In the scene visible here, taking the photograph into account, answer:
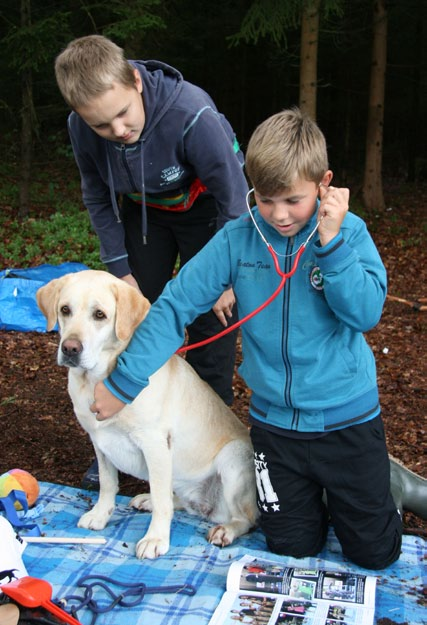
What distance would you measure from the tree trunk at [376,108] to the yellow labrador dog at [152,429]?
37.4ft

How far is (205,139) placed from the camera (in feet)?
10.7

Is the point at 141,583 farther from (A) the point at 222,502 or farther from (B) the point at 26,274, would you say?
(B) the point at 26,274

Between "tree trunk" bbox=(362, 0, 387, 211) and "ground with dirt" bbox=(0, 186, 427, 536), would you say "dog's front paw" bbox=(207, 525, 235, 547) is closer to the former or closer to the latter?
"ground with dirt" bbox=(0, 186, 427, 536)

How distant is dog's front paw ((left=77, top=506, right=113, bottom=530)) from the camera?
10.7 ft

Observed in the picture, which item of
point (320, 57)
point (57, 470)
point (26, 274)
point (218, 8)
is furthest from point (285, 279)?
point (320, 57)

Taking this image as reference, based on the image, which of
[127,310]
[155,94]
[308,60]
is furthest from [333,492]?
[308,60]

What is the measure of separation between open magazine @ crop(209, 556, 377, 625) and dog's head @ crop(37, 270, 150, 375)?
1047mm

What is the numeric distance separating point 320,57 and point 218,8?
133 inches

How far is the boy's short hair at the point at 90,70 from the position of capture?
9.30ft

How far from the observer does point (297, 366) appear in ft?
9.42

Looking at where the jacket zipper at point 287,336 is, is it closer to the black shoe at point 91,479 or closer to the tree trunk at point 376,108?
the black shoe at point 91,479

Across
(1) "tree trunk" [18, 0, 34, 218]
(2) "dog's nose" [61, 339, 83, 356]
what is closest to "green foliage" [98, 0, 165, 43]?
(1) "tree trunk" [18, 0, 34, 218]

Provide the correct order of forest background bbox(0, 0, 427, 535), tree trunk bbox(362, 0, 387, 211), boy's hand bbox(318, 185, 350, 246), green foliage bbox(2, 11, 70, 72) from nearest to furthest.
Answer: boy's hand bbox(318, 185, 350, 246) < forest background bbox(0, 0, 427, 535) < green foliage bbox(2, 11, 70, 72) < tree trunk bbox(362, 0, 387, 211)

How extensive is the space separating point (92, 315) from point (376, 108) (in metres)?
12.0
